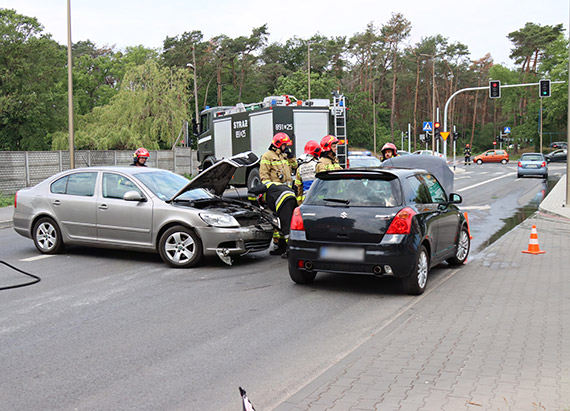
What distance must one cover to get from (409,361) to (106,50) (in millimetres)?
86831

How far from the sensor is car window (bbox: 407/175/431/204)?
7.56m

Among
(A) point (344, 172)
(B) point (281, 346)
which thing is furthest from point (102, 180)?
(B) point (281, 346)

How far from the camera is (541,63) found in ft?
276

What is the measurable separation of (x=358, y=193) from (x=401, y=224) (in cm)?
68

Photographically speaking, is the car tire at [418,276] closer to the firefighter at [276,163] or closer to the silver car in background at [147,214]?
the silver car in background at [147,214]

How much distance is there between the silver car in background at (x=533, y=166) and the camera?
3753cm

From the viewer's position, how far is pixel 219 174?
9656 millimetres

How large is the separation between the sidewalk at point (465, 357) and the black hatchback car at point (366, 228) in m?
0.56

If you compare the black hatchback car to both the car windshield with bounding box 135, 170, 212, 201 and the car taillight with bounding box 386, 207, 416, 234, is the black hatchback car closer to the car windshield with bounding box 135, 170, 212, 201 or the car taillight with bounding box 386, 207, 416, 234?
the car taillight with bounding box 386, 207, 416, 234

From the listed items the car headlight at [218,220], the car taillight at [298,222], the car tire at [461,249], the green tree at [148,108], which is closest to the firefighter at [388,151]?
the car tire at [461,249]

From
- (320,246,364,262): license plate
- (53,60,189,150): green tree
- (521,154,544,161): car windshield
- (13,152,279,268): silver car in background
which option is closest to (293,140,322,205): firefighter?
(13,152,279,268): silver car in background

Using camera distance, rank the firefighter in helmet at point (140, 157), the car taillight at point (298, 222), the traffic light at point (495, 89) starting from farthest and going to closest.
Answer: the traffic light at point (495, 89) → the firefighter in helmet at point (140, 157) → the car taillight at point (298, 222)

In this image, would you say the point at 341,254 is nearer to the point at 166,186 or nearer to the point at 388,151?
the point at 166,186

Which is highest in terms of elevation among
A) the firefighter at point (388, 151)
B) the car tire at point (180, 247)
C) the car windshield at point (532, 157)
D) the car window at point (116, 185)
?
the car windshield at point (532, 157)
